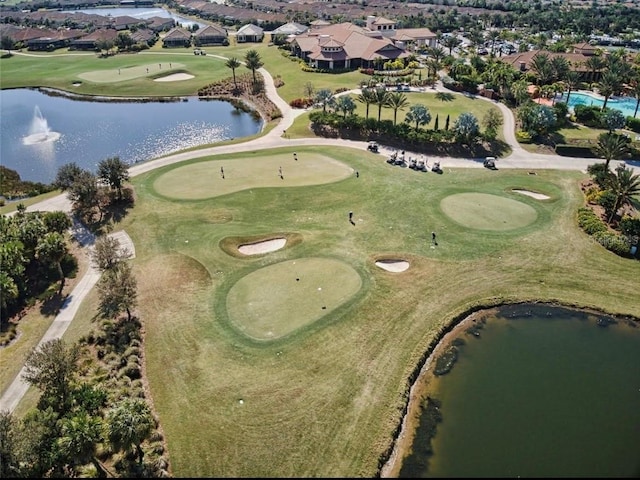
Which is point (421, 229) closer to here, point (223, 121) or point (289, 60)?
point (223, 121)

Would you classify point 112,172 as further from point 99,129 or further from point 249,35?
point 249,35

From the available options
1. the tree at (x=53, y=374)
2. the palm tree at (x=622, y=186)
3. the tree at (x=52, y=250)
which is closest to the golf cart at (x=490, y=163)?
the palm tree at (x=622, y=186)

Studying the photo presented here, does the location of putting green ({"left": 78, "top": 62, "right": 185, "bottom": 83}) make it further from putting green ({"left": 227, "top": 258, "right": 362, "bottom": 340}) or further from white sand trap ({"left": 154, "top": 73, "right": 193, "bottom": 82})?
putting green ({"left": 227, "top": 258, "right": 362, "bottom": 340})

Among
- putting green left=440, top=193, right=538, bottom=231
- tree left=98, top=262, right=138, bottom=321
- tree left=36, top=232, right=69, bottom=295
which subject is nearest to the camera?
tree left=98, top=262, right=138, bottom=321

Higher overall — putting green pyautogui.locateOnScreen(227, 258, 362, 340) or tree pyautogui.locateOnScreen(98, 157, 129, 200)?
tree pyautogui.locateOnScreen(98, 157, 129, 200)

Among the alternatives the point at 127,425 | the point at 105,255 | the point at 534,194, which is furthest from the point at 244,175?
the point at 127,425

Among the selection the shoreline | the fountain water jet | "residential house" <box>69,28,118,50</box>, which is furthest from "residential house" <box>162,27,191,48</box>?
the shoreline

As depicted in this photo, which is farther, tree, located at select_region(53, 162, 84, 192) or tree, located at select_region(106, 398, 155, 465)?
tree, located at select_region(53, 162, 84, 192)
